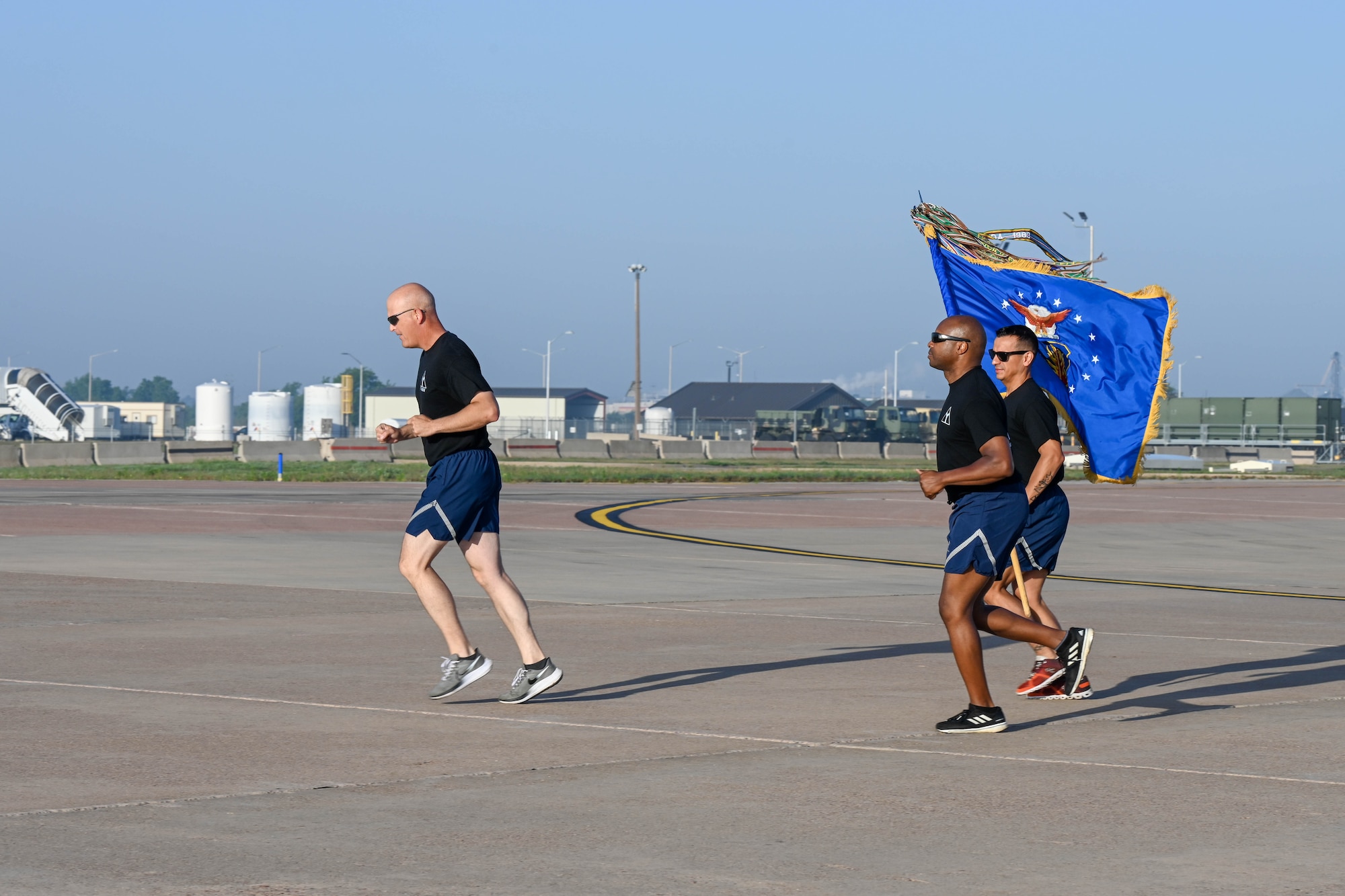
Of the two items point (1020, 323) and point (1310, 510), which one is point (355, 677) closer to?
point (1020, 323)

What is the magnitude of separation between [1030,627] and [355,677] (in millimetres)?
3523

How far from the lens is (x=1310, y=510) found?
28312 millimetres

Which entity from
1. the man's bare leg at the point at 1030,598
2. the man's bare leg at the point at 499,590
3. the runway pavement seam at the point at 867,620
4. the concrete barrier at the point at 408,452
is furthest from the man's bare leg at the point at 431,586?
the concrete barrier at the point at 408,452

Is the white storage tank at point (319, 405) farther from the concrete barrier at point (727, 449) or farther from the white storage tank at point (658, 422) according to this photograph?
the concrete barrier at point (727, 449)

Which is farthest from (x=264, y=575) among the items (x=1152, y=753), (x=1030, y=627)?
(x=1152, y=753)

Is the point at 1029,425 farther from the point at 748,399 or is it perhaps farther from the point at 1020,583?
the point at 748,399

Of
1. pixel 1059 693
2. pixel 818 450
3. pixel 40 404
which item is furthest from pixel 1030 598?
pixel 40 404

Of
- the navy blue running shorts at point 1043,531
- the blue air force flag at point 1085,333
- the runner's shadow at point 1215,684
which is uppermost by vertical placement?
the blue air force flag at point 1085,333

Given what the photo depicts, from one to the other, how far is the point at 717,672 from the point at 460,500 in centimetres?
207

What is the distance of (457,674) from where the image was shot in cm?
796

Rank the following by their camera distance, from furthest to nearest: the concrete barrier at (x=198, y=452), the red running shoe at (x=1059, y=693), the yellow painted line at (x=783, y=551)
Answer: the concrete barrier at (x=198, y=452) < the yellow painted line at (x=783, y=551) < the red running shoe at (x=1059, y=693)

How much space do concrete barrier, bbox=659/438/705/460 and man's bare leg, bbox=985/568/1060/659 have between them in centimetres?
5395

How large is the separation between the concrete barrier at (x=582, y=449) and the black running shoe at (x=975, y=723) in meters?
52.0

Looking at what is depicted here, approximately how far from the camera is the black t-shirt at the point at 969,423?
724 centimetres
